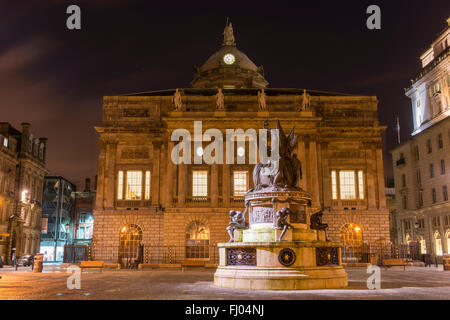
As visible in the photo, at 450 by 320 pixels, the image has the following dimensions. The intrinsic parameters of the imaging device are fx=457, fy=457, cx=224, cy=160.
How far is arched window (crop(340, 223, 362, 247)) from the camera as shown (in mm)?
42344

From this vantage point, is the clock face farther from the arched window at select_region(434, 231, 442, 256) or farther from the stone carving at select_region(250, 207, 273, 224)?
the stone carving at select_region(250, 207, 273, 224)

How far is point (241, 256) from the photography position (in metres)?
15.5

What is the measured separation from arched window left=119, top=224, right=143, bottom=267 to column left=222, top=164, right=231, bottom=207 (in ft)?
28.0

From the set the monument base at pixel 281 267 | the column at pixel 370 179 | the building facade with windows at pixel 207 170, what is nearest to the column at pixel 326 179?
the building facade with windows at pixel 207 170

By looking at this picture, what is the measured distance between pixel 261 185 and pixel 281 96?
29.8m

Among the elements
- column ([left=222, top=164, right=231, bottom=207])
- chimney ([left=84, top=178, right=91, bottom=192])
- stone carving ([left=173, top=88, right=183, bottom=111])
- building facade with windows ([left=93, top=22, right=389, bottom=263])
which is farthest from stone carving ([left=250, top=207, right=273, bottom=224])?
chimney ([left=84, top=178, right=91, bottom=192])

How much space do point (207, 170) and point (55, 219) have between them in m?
34.0

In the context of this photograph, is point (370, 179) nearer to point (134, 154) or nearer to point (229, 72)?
point (134, 154)

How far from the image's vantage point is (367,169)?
4412cm

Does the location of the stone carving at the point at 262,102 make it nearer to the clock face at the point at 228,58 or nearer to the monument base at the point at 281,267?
the clock face at the point at 228,58

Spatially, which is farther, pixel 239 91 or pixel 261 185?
pixel 239 91
